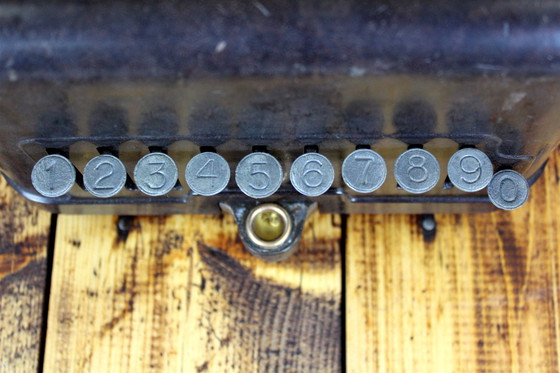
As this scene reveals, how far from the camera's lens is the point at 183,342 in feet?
3.04

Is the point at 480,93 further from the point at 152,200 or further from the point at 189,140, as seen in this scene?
the point at 152,200

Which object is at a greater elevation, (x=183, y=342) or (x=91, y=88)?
(x=91, y=88)

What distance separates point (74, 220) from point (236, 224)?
0.23 metres

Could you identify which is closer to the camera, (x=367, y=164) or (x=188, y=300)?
(x=367, y=164)

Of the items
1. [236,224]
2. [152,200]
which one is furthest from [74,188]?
[236,224]

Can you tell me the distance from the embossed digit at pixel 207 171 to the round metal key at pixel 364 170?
0.14 meters

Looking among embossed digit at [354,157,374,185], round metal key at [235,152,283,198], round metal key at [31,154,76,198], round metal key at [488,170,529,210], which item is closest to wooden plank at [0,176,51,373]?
round metal key at [31,154,76,198]

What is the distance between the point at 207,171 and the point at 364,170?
0.54ft

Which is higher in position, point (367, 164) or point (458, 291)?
point (367, 164)

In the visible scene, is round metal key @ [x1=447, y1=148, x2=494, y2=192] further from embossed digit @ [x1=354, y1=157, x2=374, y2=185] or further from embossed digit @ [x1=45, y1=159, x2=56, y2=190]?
embossed digit @ [x1=45, y1=159, x2=56, y2=190]

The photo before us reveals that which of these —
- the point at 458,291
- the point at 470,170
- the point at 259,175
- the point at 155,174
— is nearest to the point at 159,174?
the point at 155,174

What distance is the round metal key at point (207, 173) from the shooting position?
0.71m

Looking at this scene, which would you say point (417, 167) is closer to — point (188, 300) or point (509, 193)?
point (509, 193)

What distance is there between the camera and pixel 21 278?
0.95 meters
